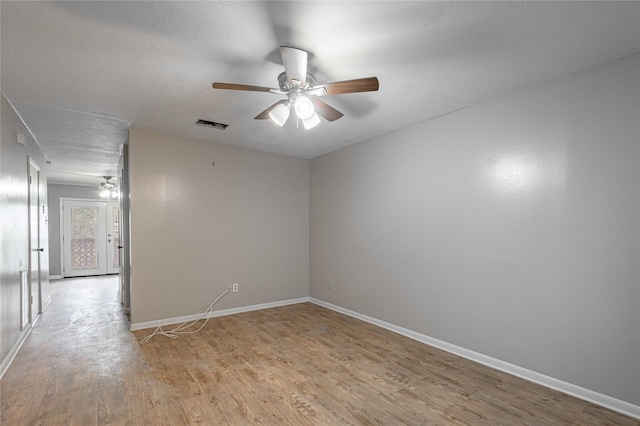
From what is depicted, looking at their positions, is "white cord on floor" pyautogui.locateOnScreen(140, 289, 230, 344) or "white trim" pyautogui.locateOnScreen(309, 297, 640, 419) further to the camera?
"white cord on floor" pyautogui.locateOnScreen(140, 289, 230, 344)

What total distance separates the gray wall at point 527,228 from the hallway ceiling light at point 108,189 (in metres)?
6.82

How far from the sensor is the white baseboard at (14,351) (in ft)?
8.89

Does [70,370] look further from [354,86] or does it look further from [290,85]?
[354,86]

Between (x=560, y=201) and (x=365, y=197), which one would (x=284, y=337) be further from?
(x=560, y=201)

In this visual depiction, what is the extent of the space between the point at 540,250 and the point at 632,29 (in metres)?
1.62

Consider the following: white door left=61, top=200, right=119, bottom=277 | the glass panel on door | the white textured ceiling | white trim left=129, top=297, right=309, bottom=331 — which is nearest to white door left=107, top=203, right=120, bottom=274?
white door left=61, top=200, right=119, bottom=277

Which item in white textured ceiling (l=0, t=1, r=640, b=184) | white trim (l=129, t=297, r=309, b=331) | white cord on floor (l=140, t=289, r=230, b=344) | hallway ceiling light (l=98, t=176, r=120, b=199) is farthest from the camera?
hallway ceiling light (l=98, t=176, r=120, b=199)

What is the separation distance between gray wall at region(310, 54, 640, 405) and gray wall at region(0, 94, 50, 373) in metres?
3.79

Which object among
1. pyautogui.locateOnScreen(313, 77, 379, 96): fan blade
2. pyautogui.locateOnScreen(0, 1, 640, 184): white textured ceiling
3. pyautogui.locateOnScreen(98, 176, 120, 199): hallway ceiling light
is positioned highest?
pyautogui.locateOnScreen(0, 1, 640, 184): white textured ceiling

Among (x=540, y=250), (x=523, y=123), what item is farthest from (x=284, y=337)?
(x=523, y=123)

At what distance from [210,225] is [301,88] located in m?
2.84

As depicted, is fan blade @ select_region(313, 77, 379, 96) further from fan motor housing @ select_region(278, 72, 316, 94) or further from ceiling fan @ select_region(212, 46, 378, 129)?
fan motor housing @ select_region(278, 72, 316, 94)

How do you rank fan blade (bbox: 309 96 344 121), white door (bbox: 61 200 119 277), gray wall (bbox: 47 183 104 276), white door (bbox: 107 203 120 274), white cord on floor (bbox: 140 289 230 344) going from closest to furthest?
fan blade (bbox: 309 96 344 121) < white cord on floor (bbox: 140 289 230 344) < gray wall (bbox: 47 183 104 276) < white door (bbox: 61 200 119 277) < white door (bbox: 107 203 120 274)

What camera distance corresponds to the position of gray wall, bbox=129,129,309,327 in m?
3.98
